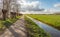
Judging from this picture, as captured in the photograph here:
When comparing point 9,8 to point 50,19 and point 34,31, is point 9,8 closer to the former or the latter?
point 34,31

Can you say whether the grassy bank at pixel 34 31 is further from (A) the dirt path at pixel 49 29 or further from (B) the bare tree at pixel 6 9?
(B) the bare tree at pixel 6 9

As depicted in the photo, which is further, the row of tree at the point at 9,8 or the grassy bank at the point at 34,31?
the row of tree at the point at 9,8

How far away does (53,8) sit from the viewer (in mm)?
3332

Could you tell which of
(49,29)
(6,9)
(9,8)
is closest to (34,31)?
(49,29)

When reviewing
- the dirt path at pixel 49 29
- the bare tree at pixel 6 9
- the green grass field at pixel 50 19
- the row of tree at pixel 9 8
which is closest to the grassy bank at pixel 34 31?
the dirt path at pixel 49 29

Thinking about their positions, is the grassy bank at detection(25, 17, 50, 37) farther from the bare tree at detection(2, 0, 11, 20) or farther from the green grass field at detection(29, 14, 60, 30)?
the bare tree at detection(2, 0, 11, 20)

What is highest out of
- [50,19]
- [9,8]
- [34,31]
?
[9,8]

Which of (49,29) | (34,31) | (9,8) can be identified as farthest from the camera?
(9,8)

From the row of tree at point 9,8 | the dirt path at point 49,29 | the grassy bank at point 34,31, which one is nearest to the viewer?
the dirt path at point 49,29

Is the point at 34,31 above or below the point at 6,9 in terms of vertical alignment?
below

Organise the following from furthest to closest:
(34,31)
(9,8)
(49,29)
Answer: (9,8)
(34,31)
(49,29)

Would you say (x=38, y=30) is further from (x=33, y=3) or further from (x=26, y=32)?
(x=33, y=3)

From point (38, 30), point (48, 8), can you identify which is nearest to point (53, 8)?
point (48, 8)

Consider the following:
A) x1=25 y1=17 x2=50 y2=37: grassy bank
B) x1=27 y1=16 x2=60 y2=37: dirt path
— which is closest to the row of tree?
x1=25 y1=17 x2=50 y2=37: grassy bank
